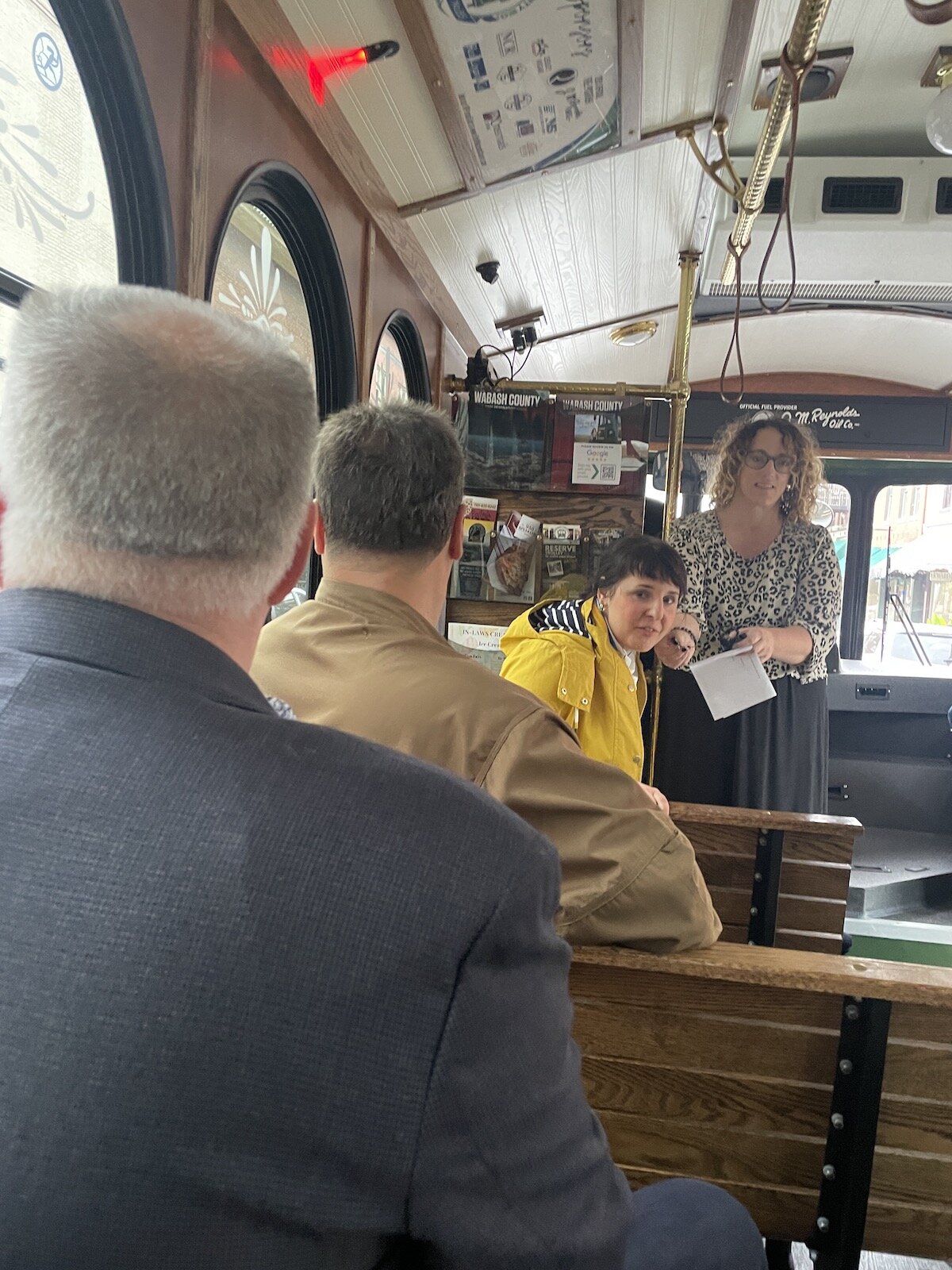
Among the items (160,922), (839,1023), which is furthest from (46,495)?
(839,1023)

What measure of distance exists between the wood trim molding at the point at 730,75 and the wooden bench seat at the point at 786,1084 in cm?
255

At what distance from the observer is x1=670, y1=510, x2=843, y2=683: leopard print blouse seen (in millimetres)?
2822

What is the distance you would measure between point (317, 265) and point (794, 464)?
5.33ft

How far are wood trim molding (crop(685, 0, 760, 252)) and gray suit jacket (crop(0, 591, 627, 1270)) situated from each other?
109 inches

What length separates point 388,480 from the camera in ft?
4.38

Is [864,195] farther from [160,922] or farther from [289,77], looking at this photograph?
[160,922]

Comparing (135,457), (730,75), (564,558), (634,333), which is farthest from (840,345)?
(135,457)

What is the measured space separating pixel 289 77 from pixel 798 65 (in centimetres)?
133

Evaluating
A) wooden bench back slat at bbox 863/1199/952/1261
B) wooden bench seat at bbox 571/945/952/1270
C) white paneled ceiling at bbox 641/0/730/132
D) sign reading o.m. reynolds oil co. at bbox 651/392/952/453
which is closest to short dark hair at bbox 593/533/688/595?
wooden bench seat at bbox 571/945/952/1270

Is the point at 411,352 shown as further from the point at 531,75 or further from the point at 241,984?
the point at 241,984

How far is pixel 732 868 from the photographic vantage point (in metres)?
2.23

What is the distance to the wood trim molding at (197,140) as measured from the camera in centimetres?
184

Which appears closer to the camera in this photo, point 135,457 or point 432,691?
point 135,457

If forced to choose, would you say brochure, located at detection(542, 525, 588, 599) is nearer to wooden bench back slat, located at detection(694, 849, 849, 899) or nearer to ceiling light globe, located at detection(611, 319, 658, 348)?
wooden bench back slat, located at detection(694, 849, 849, 899)
